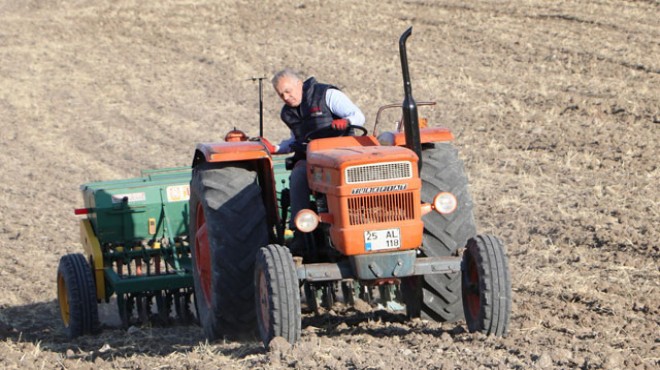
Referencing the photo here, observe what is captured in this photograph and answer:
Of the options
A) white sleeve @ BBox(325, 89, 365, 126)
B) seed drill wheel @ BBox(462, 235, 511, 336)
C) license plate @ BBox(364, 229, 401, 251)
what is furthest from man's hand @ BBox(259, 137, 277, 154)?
seed drill wheel @ BBox(462, 235, 511, 336)

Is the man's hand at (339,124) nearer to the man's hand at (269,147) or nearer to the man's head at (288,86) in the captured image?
the man's head at (288,86)

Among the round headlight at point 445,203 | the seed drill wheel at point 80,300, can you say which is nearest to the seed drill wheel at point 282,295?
the round headlight at point 445,203

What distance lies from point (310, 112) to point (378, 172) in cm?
97

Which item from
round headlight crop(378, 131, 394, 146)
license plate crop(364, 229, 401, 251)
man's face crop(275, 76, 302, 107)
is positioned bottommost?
license plate crop(364, 229, 401, 251)

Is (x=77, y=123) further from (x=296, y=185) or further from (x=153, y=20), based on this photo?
(x=296, y=185)

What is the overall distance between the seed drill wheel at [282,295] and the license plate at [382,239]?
15.4 inches

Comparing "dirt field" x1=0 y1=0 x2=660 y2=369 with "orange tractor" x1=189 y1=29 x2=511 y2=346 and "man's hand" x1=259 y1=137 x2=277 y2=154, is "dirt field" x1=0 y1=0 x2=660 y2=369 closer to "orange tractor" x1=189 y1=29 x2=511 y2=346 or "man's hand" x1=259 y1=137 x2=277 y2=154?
"orange tractor" x1=189 y1=29 x2=511 y2=346

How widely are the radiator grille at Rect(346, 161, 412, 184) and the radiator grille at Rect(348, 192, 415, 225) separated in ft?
0.30

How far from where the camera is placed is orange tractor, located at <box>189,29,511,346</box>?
19.1 feet

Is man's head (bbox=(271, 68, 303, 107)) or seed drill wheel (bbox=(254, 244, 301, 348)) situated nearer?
seed drill wheel (bbox=(254, 244, 301, 348))

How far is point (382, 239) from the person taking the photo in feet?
19.1

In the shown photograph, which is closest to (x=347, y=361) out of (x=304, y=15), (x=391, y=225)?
(x=391, y=225)

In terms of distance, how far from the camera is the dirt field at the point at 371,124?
6.26 meters

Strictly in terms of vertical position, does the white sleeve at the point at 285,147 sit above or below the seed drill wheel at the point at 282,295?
above
